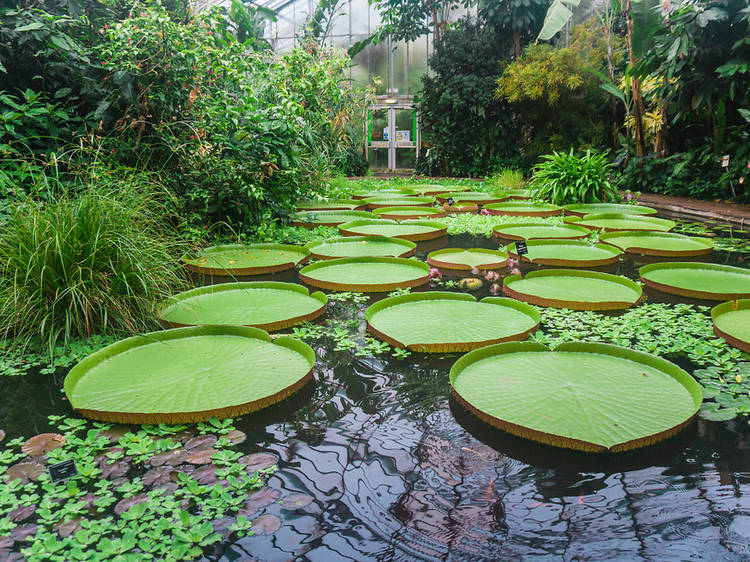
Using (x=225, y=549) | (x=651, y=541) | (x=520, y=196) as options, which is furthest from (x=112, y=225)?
(x=520, y=196)

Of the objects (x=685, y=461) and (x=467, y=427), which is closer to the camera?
(x=685, y=461)

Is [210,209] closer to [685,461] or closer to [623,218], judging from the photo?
[685,461]

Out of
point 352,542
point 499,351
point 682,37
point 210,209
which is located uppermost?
point 682,37

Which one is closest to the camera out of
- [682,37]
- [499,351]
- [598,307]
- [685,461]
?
[685,461]

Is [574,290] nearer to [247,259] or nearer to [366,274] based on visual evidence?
[366,274]

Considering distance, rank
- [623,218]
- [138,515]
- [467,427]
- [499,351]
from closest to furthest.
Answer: [138,515] → [467,427] → [499,351] → [623,218]

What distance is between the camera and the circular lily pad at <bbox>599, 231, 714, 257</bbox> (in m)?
4.38

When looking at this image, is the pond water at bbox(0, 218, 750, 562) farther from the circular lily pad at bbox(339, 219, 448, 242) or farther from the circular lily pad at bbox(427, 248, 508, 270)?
the circular lily pad at bbox(339, 219, 448, 242)

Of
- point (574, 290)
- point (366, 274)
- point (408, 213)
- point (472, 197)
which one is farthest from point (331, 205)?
point (574, 290)

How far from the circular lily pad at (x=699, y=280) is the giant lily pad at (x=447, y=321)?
48.1 inches

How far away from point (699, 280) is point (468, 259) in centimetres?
163

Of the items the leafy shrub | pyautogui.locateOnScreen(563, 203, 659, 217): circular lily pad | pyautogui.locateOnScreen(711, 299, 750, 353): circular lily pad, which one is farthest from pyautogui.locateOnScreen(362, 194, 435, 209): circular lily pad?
pyautogui.locateOnScreen(711, 299, 750, 353): circular lily pad

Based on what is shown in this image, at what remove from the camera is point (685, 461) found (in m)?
1.71

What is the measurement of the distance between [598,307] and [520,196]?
212 inches
